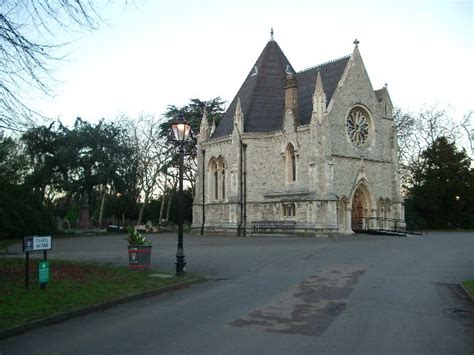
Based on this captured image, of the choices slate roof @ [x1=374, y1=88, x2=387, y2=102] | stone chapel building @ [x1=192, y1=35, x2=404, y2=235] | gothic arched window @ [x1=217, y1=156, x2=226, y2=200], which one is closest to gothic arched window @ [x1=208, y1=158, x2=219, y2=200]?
stone chapel building @ [x1=192, y1=35, x2=404, y2=235]

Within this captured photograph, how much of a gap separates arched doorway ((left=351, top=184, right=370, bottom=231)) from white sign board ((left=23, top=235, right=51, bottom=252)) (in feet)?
95.9

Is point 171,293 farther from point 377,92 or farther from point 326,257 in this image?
point 377,92

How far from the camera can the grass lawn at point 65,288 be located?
7.98 metres

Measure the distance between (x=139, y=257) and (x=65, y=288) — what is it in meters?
3.96

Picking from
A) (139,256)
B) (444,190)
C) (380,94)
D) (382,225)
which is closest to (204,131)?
(380,94)

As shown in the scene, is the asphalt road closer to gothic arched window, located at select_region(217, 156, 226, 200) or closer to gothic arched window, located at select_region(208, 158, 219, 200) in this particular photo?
gothic arched window, located at select_region(217, 156, 226, 200)

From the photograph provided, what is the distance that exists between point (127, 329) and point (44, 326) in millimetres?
1403

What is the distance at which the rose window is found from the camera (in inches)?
1444

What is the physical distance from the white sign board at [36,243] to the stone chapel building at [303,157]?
23710 millimetres

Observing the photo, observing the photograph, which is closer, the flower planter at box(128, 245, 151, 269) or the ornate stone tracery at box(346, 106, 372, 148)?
the flower planter at box(128, 245, 151, 269)

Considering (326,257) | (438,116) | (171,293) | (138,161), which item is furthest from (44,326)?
(438,116)

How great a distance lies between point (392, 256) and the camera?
18.0 meters

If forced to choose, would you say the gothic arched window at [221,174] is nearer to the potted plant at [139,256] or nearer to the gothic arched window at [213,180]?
the gothic arched window at [213,180]

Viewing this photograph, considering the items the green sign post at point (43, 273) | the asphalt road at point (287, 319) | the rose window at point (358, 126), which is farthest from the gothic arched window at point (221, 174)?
the green sign post at point (43, 273)
